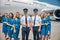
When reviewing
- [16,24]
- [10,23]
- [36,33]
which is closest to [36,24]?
[36,33]

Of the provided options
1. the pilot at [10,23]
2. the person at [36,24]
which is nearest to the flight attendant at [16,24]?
the pilot at [10,23]

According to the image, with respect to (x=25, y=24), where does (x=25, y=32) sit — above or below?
below

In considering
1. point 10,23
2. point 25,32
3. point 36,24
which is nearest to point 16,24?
point 10,23

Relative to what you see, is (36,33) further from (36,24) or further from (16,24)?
(16,24)

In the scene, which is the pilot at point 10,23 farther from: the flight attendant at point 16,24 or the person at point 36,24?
the person at point 36,24

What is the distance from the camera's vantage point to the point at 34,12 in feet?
21.6

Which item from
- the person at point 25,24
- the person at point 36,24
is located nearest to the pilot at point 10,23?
the person at point 25,24

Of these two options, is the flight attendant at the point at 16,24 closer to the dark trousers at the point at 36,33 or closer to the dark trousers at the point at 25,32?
the dark trousers at the point at 25,32

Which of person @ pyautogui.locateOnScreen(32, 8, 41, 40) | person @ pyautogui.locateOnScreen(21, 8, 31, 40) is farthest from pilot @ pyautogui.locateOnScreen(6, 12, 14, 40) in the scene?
person @ pyautogui.locateOnScreen(32, 8, 41, 40)

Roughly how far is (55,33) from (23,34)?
0.70 m

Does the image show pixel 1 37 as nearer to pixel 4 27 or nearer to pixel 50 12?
pixel 4 27

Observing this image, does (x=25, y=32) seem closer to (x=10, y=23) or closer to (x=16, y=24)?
(x=16, y=24)

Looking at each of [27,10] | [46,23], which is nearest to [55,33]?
[46,23]

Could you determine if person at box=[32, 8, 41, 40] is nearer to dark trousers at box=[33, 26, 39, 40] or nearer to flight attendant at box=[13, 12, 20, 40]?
dark trousers at box=[33, 26, 39, 40]
